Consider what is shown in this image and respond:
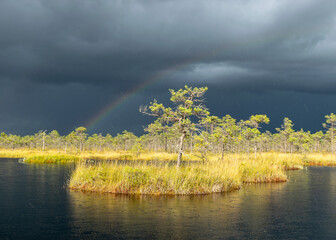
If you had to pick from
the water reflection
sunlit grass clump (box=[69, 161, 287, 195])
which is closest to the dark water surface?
the water reflection

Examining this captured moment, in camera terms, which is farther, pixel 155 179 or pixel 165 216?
pixel 155 179

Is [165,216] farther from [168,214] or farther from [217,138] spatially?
[217,138]

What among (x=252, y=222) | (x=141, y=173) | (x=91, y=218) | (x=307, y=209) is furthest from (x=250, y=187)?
(x=91, y=218)

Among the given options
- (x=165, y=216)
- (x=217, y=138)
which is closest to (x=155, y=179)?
(x=165, y=216)

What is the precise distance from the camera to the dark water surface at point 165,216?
15.6m

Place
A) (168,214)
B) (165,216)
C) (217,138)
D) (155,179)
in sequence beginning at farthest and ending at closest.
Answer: (217,138) → (155,179) → (168,214) → (165,216)

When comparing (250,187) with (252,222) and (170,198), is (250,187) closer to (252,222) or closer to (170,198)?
(170,198)

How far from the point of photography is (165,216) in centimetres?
1886

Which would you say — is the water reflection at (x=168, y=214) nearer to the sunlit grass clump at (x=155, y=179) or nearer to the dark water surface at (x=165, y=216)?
the dark water surface at (x=165, y=216)

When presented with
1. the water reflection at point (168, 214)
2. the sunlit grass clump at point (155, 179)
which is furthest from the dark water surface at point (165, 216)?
the sunlit grass clump at point (155, 179)

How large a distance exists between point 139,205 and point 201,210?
14.5 ft

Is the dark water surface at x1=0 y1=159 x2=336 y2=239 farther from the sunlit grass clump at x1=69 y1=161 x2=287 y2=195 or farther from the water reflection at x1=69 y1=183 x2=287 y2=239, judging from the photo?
the sunlit grass clump at x1=69 y1=161 x2=287 y2=195

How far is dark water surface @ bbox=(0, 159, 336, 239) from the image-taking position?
15578 millimetres

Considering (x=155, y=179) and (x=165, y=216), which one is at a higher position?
(x=155, y=179)
